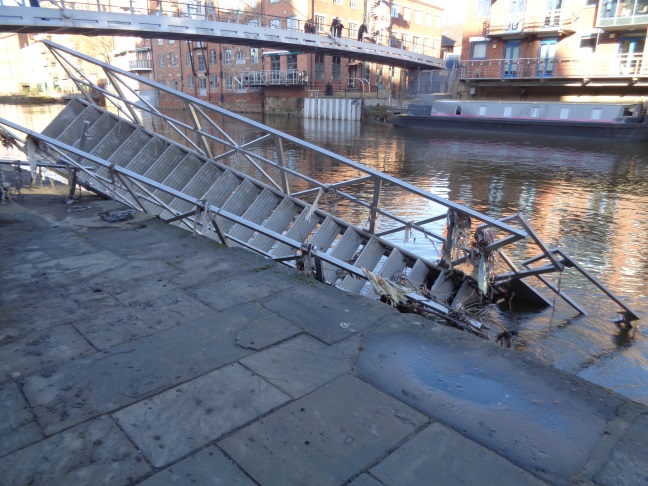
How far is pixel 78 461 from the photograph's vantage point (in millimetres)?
2443

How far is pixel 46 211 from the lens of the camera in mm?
7355

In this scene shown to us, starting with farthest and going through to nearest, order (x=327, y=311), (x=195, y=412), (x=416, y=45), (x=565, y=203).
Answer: (x=416, y=45), (x=565, y=203), (x=327, y=311), (x=195, y=412)

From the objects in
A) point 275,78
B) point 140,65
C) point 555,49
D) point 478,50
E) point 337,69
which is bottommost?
point 275,78

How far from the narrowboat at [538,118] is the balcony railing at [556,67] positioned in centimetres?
357

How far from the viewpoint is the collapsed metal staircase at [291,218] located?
590 cm

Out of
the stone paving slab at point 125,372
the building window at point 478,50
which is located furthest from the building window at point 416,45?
the stone paving slab at point 125,372

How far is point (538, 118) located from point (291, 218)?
1182 inches

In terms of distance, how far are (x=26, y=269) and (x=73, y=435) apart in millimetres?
3126

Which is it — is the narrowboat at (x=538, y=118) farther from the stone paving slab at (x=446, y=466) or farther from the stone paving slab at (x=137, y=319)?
the stone paving slab at (x=446, y=466)

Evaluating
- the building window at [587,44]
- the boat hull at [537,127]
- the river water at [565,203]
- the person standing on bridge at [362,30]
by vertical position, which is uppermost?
the person standing on bridge at [362,30]

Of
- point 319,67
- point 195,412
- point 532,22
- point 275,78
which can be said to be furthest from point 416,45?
point 195,412

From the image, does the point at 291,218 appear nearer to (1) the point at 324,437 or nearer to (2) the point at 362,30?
(1) the point at 324,437

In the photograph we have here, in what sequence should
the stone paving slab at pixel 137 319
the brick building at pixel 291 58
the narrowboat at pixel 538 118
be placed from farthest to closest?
the brick building at pixel 291 58 → the narrowboat at pixel 538 118 → the stone paving slab at pixel 137 319

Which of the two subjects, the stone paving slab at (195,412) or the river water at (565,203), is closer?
the stone paving slab at (195,412)
